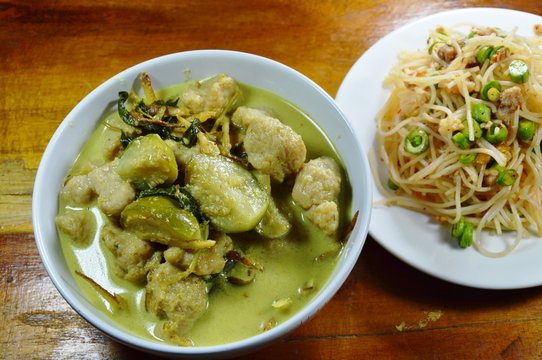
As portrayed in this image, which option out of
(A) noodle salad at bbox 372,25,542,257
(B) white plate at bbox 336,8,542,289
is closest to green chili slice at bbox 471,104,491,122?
(A) noodle salad at bbox 372,25,542,257

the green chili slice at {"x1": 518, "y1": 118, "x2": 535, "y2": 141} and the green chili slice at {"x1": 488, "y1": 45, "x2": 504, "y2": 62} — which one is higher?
the green chili slice at {"x1": 488, "y1": 45, "x2": 504, "y2": 62}

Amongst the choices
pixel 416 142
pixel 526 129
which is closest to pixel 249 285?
pixel 416 142

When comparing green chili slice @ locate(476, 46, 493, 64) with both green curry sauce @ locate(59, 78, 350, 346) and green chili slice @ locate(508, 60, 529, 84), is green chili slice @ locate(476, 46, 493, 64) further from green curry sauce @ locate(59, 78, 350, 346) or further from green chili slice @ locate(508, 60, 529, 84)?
green curry sauce @ locate(59, 78, 350, 346)

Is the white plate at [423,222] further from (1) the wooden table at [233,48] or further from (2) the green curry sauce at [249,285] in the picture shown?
(2) the green curry sauce at [249,285]

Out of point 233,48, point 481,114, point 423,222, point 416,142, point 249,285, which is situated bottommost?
point 423,222

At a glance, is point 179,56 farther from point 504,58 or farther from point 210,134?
point 504,58

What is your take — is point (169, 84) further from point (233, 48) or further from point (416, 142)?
point (416, 142)
